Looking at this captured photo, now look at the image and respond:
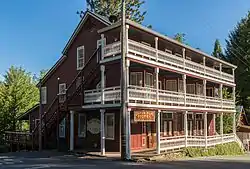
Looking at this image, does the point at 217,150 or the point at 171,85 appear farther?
the point at 171,85

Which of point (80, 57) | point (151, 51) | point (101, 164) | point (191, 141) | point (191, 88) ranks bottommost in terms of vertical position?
point (101, 164)

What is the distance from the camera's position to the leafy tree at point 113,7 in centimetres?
4782

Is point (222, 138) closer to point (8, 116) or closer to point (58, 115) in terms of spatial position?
point (58, 115)

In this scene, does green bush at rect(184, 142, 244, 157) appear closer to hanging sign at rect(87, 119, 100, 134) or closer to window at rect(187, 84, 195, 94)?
window at rect(187, 84, 195, 94)

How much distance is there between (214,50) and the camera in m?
72.1

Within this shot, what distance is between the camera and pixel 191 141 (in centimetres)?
2655

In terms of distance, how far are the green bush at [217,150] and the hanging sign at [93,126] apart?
687cm

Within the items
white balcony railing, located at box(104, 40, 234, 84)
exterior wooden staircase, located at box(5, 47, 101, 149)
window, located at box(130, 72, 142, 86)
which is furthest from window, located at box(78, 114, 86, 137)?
white balcony railing, located at box(104, 40, 234, 84)

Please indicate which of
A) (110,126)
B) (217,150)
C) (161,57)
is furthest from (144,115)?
(217,150)

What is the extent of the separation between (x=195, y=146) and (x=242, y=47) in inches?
1449

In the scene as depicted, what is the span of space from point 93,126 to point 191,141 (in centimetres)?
766

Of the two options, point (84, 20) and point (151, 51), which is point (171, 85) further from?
point (84, 20)

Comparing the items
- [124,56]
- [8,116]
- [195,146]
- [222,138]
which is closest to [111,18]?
[124,56]

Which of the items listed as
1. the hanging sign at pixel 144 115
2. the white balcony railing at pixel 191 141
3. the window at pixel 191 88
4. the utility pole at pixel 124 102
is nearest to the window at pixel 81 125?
the hanging sign at pixel 144 115
